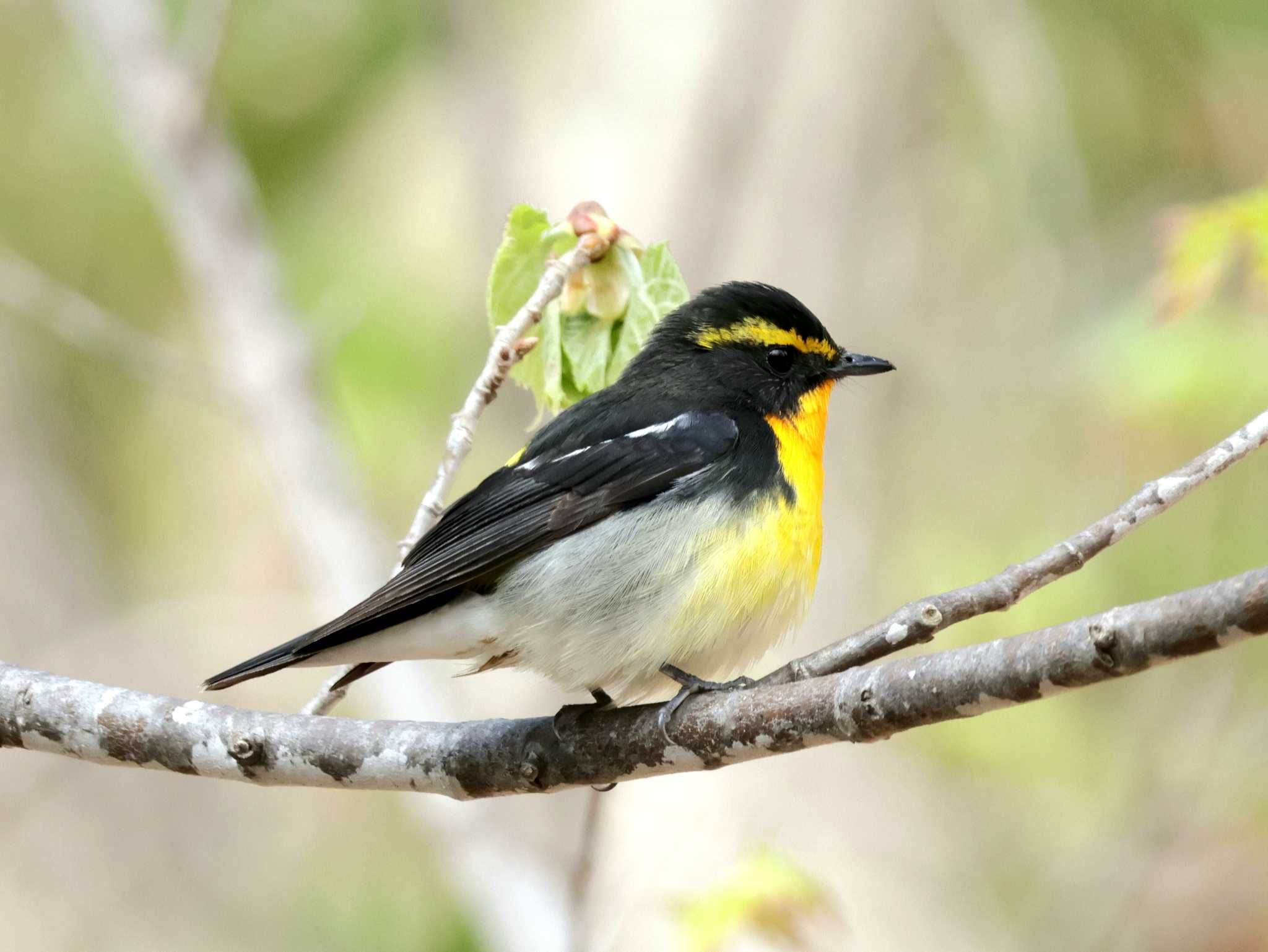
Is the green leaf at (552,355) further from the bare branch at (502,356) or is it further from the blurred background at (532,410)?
the blurred background at (532,410)

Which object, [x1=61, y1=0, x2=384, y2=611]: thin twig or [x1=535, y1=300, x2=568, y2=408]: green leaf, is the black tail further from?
[x1=61, y1=0, x2=384, y2=611]: thin twig

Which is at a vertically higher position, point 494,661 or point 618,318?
point 618,318

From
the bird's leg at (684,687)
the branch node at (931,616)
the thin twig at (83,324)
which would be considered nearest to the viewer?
the branch node at (931,616)

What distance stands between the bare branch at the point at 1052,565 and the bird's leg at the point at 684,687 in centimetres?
42

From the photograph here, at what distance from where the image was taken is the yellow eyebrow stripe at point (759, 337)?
367cm

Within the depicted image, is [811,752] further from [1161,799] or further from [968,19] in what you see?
[968,19]

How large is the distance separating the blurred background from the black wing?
3.93ft

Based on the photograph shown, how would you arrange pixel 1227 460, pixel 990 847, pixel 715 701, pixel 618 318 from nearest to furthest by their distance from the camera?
pixel 1227 460
pixel 715 701
pixel 618 318
pixel 990 847

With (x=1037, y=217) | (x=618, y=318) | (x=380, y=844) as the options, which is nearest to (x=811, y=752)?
(x=1037, y=217)

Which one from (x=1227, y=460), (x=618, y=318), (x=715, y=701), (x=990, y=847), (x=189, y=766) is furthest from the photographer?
(x=990, y=847)

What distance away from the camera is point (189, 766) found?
2703 mm

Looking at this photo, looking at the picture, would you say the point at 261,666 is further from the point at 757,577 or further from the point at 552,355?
the point at 757,577

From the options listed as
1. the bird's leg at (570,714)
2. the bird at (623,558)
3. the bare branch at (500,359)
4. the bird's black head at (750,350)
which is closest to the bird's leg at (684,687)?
the bird at (623,558)

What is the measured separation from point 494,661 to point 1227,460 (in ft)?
5.82
